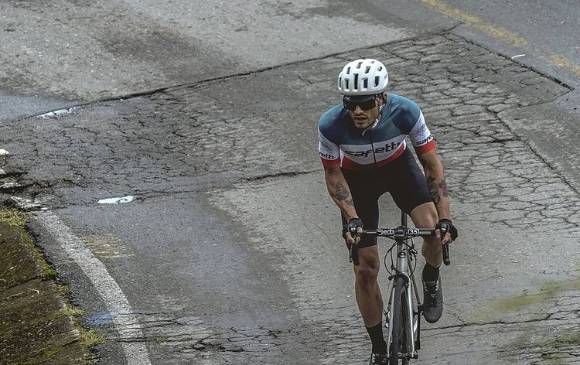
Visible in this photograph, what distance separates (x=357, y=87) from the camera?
684 centimetres

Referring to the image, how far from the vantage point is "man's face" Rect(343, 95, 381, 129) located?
689 cm

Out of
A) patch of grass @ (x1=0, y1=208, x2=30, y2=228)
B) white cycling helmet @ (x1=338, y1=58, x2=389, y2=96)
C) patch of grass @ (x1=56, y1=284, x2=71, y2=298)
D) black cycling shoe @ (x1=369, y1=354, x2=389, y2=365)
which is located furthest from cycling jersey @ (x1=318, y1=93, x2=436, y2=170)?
patch of grass @ (x1=0, y1=208, x2=30, y2=228)

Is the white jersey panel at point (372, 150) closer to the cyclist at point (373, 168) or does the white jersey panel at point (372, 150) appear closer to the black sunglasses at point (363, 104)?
the cyclist at point (373, 168)

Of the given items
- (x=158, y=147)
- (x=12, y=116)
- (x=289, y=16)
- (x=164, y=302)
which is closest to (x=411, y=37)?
(x=289, y=16)

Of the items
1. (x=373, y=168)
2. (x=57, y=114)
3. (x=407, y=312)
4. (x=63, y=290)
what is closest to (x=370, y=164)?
(x=373, y=168)

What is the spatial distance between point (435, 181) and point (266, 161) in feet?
12.8

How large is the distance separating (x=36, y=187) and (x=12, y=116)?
6.16 ft

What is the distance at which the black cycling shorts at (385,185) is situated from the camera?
732cm

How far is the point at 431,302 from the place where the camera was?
24.7ft

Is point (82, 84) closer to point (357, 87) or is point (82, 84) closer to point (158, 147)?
point (158, 147)

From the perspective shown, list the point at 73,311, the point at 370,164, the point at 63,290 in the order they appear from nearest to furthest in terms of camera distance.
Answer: the point at 370,164, the point at 73,311, the point at 63,290

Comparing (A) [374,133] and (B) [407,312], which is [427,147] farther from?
(B) [407,312]

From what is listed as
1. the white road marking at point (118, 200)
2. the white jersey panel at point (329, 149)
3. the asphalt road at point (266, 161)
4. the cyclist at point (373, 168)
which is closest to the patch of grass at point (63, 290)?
the asphalt road at point (266, 161)

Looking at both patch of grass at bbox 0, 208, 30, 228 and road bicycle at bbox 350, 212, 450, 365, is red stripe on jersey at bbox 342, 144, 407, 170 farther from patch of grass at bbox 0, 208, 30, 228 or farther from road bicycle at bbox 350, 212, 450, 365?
patch of grass at bbox 0, 208, 30, 228
